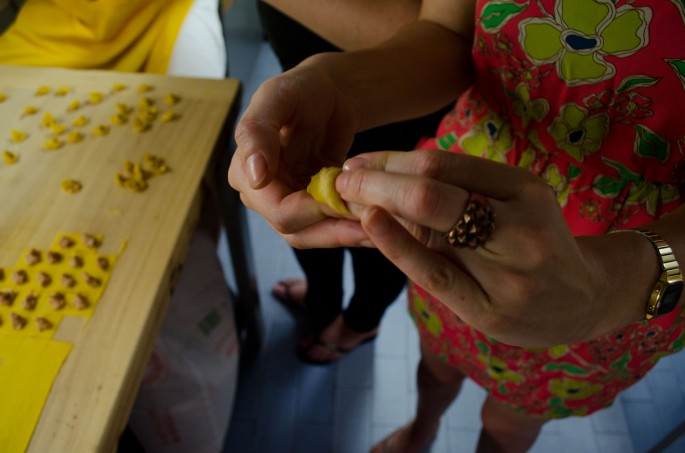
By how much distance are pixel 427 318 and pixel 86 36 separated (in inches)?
37.0

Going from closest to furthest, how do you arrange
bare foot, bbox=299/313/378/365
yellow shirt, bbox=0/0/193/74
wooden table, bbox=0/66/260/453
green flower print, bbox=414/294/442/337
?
wooden table, bbox=0/66/260/453 → green flower print, bbox=414/294/442/337 → yellow shirt, bbox=0/0/193/74 → bare foot, bbox=299/313/378/365

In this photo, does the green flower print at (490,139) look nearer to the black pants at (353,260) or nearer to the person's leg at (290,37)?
the black pants at (353,260)

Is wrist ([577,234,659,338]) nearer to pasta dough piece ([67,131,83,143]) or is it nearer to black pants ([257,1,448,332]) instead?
black pants ([257,1,448,332])

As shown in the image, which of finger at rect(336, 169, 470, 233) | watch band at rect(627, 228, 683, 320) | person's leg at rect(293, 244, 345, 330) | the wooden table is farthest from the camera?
A: person's leg at rect(293, 244, 345, 330)

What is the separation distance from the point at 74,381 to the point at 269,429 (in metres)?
0.76

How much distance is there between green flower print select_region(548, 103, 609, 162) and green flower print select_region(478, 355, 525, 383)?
332 millimetres

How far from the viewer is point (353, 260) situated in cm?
109

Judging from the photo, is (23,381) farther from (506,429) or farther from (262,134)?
(506,429)

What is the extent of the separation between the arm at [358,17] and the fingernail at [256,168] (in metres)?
0.41

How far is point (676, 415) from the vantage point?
1.11 m

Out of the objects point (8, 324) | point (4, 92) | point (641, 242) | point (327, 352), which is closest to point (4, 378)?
point (8, 324)

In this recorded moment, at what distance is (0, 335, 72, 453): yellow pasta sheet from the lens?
0.52m

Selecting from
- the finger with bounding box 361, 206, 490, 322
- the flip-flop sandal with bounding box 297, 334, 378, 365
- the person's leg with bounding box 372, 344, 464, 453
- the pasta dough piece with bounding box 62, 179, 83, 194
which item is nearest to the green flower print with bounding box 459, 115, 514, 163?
the finger with bounding box 361, 206, 490, 322

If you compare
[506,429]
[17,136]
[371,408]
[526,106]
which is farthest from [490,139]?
[371,408]
